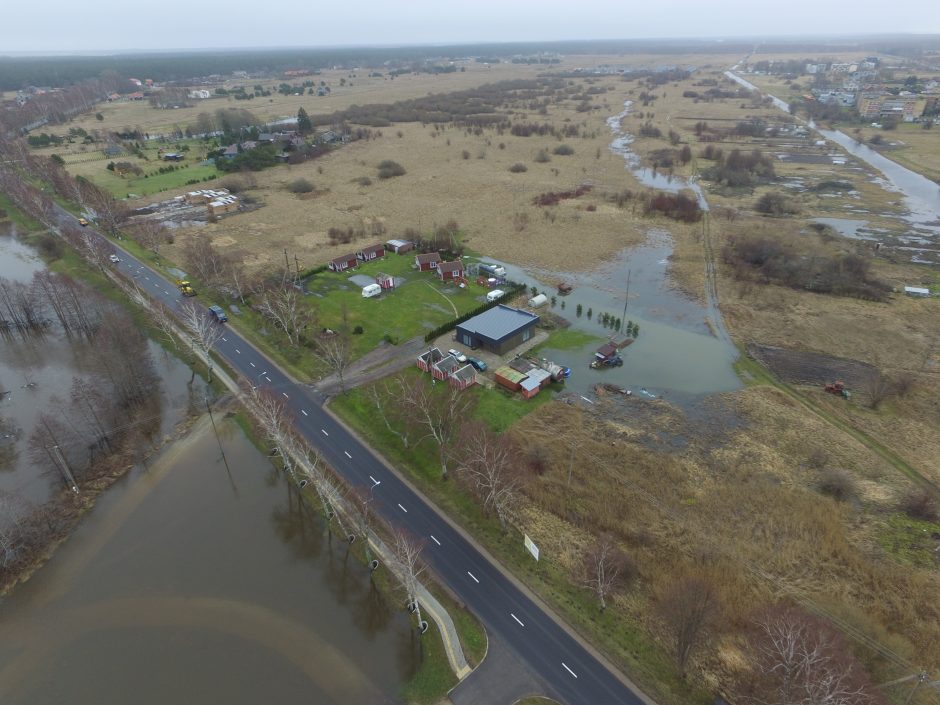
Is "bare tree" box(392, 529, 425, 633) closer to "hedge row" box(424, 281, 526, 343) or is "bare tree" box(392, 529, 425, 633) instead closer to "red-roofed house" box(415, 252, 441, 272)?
"hedge row" box(424, 281, 526, 343)

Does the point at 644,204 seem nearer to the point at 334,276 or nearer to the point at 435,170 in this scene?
the point at 435,170

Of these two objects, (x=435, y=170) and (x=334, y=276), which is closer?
(x=334, y=276)

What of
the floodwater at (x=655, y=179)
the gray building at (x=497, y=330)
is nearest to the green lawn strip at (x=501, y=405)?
the gray building at (x=497, y=330)

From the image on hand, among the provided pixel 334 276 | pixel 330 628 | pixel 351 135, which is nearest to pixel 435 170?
pixel 351 135

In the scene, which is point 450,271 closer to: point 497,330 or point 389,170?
point 497,330

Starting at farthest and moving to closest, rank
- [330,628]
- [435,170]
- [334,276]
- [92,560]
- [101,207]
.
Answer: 1. [435,170]
2. [101,207]
3. [334,276]
4. [92,560]
5. [330,628]

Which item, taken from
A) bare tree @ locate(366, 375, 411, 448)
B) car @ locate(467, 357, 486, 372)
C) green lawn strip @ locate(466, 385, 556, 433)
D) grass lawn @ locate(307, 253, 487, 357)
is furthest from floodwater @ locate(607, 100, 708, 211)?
bare tree @ locate(366, 375, 411, 448)

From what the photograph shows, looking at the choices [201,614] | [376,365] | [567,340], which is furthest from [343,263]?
[201,614]
